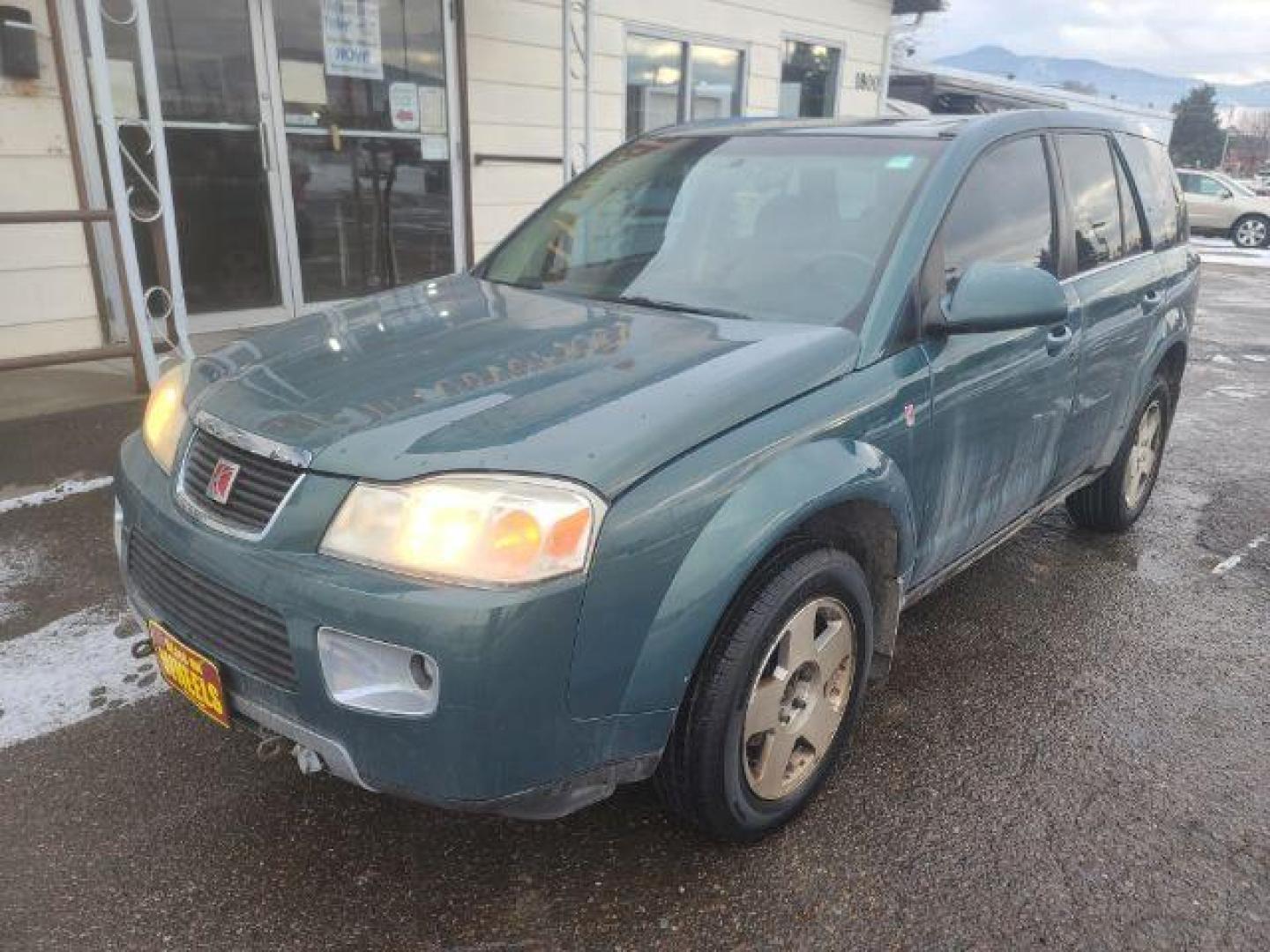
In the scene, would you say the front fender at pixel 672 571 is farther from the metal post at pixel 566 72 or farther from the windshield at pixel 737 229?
the metal post at pixel 566 72

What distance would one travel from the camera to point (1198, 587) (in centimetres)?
391

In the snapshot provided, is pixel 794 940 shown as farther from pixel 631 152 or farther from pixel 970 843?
pixel 631 152

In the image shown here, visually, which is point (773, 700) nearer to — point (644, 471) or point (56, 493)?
point (644, 471)

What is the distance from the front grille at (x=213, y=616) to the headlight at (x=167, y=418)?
0.21m

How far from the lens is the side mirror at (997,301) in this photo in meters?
2.51

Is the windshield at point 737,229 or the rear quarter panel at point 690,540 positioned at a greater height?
the windshield at point 737,229

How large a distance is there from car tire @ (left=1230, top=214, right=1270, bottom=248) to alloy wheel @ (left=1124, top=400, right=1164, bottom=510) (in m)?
19.9

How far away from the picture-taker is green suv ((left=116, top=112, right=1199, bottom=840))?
5.92ft

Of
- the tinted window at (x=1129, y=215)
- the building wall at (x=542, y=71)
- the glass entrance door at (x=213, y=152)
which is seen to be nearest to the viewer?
the tinted window at (x=1129, y=215)

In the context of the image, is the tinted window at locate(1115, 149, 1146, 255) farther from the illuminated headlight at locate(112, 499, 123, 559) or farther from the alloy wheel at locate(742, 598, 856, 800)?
the illuminated headlight at locate(112, 499, 123, 559)

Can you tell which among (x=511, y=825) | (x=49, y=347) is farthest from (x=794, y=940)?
(x=49, y=347)

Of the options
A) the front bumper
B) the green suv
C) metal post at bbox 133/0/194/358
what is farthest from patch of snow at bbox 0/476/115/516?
the front bumper

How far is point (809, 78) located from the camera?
36.8 ft

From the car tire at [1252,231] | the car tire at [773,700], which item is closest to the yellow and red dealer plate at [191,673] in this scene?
the car tire at [773,700]
